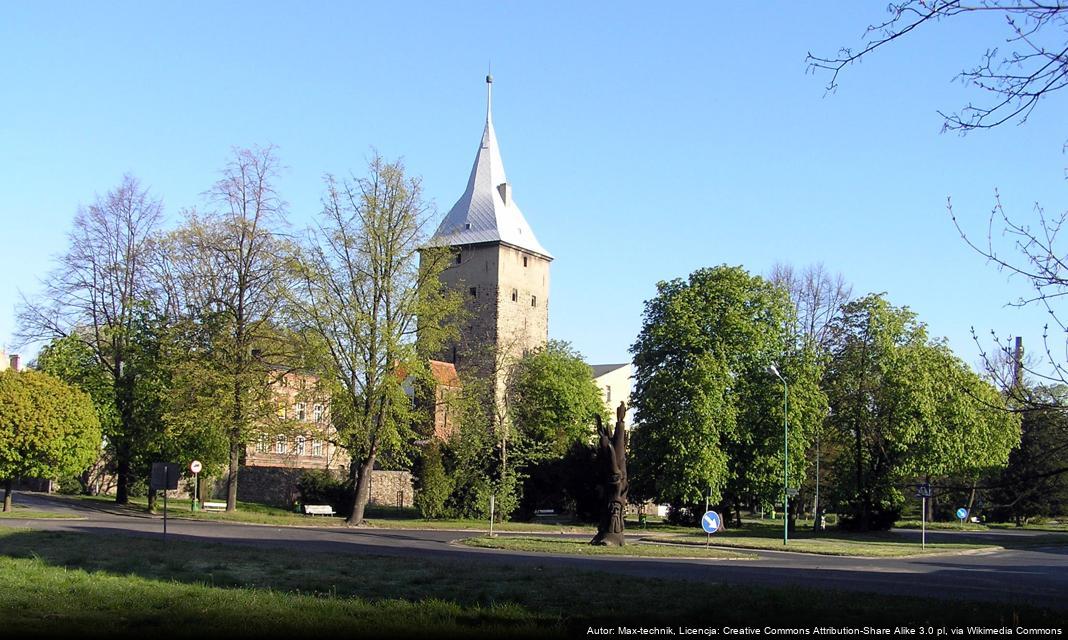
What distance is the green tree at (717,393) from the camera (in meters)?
47.1

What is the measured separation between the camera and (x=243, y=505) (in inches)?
2154

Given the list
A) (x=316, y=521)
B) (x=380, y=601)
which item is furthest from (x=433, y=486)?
(x=380, y=601)

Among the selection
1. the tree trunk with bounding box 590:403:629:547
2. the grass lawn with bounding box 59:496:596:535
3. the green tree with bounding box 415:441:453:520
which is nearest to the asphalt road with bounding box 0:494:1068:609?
the grass lawn with bounding box 59:496:596:535

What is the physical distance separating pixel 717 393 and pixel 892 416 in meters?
9.49

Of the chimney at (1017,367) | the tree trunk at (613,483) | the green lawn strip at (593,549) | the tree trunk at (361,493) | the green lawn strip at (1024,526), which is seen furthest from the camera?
the green lawn strip at (1024,526)

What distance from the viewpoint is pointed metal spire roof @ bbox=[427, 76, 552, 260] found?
83.7 m

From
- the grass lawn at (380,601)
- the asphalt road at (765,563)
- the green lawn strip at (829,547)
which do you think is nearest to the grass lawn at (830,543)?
the green lawn strip at (829,547)

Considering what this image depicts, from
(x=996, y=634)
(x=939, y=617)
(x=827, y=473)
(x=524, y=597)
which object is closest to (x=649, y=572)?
(x=524, y=597)

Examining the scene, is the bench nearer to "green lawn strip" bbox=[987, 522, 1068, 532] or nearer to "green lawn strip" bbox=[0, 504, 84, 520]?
"green lawn strip" bbox=[0, 504, 84, 520]

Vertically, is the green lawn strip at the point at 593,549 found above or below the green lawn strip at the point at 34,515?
above

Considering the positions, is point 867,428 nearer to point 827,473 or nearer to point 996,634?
point 827,473

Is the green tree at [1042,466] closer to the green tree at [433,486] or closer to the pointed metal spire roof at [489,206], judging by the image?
the green tree at [433,486]

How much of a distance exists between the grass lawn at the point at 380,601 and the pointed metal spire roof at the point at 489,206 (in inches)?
2560

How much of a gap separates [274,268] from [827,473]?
32.9 m
